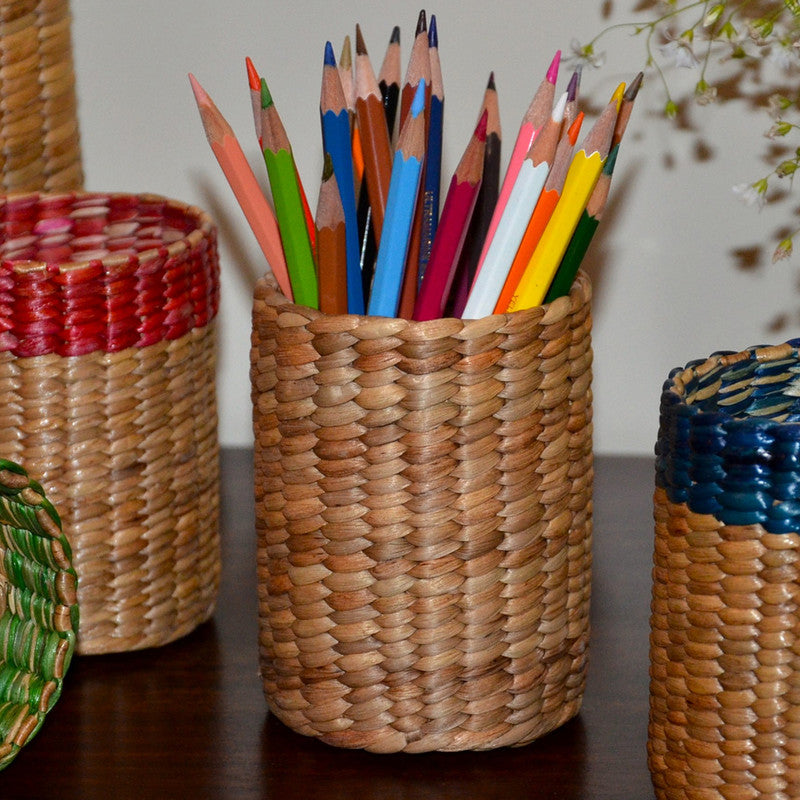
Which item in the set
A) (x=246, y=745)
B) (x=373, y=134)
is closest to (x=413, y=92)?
(x=373, y=134)

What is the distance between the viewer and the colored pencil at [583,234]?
1.37 ft

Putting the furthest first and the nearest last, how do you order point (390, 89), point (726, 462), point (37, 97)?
point (37, 97) → point (390, 89) → point (726, 462)

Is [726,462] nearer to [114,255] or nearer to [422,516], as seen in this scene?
[422,516]

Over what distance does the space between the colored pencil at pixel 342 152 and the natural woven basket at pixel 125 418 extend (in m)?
0.10

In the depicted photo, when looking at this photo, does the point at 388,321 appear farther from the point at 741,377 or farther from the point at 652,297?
the point at 652,297

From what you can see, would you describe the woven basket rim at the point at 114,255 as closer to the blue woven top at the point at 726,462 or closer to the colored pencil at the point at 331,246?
the colored pencil at the point at 331,246

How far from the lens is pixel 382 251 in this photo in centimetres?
43

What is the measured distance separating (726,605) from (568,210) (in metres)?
0.14

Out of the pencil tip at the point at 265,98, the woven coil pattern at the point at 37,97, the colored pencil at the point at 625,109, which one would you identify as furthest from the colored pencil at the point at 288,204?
the woven coil pattern at the point at 37,97

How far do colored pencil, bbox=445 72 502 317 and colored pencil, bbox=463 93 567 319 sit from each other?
40 millimetres

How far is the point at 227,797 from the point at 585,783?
0.12 metres

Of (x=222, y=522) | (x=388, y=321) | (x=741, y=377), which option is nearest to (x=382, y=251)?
(x=388, y=321)

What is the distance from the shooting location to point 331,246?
1.38 feet

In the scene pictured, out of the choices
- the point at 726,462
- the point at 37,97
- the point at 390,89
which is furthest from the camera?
the point at 37,97
